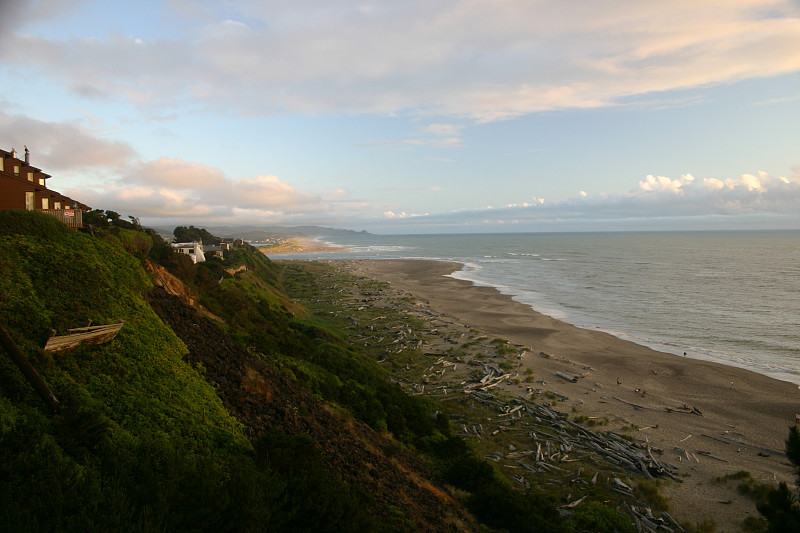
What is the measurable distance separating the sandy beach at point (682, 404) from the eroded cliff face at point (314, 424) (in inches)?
321

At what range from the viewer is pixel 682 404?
2130 cm

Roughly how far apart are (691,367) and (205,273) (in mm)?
31012

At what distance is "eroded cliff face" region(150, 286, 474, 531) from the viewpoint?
10203 mm

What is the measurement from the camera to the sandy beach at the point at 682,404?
14.3m

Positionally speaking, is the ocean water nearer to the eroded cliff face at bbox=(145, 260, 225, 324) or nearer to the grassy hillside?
the grassy hillside

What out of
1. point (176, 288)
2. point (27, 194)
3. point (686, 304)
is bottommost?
point (686, 304)

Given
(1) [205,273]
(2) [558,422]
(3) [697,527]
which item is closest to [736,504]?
(3) [697,527]

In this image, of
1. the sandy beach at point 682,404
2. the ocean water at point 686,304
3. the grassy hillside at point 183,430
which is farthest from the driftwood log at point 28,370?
the ocean water at point 686,304

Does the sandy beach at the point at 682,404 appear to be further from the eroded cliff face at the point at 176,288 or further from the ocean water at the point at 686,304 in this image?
the eroded cliff face at the point at 176,288

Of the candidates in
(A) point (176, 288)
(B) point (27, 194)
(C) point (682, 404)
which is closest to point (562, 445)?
(C) point (682, 404)

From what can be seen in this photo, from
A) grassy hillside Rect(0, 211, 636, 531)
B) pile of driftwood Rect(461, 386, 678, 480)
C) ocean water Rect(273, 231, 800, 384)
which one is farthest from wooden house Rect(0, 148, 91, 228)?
ocean water Rect(273, 231, 800, 384)

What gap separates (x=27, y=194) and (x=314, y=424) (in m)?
17.5

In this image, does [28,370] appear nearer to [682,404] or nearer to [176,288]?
[176,288]

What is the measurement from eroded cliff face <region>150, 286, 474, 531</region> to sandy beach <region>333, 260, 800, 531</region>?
816 cm
